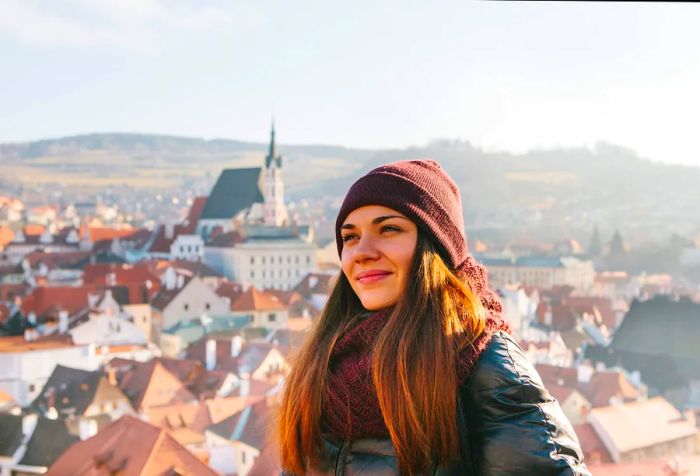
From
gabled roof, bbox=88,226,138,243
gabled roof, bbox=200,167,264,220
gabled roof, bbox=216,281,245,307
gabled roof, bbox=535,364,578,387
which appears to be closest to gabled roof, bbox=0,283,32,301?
gabled roof, bbox=216,281,245,307

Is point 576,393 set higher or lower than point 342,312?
lower

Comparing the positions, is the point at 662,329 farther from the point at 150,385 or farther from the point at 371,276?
the point at 371,276

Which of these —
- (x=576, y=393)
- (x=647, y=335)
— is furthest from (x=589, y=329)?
(x=576, y=393)

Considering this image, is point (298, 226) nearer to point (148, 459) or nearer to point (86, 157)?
point (86, 157)

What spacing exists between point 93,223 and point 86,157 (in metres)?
5.11

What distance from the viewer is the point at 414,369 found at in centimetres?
50

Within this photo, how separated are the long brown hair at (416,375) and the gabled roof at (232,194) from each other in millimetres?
19414

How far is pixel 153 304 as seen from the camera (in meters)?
9.54

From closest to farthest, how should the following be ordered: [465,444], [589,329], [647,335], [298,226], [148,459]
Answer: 1. [465,444]
2. [148,459]
3. [647,335]
4. [589,329]
5. [298,226]

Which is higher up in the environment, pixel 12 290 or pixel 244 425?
pixel 244 425

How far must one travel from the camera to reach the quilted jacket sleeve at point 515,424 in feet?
1.52

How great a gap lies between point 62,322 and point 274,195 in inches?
492

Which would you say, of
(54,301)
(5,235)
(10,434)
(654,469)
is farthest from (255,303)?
(654,469)

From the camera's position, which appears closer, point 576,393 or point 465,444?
point 465,444
